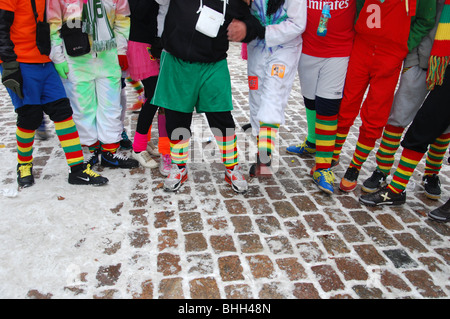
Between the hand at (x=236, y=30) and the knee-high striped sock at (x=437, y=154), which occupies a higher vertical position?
the hand at (x=236, y=30)

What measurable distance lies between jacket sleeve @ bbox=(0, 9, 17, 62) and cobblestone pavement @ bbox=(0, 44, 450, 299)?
126cm

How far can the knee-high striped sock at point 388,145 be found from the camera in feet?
11.3

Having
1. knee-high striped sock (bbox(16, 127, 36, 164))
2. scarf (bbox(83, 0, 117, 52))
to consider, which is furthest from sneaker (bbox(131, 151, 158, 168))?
scarf (bbox(83, 0, 117, 52))

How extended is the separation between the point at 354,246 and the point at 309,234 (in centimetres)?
36

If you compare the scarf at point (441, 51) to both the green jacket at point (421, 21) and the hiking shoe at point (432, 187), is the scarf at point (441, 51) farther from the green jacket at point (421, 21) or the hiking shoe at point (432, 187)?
the hiking shoe at point (432, 187)

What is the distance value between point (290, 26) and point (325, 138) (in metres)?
1.15

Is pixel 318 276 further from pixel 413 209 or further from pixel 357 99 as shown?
pixel 357 99

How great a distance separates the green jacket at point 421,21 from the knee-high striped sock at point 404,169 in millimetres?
958

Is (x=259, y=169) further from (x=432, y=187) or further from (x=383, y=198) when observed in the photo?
(x=432, y=187)

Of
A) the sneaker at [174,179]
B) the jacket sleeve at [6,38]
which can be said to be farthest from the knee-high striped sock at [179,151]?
the jacket sleeve at [6,38]

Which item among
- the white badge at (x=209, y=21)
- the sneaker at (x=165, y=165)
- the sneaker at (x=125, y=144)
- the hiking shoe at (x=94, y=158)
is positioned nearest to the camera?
the white badge at (x=209, y=21)

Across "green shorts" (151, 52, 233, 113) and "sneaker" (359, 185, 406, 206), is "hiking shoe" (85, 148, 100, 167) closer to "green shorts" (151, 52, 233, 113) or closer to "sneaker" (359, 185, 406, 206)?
"green shorts" (151, 52, 233, 113)

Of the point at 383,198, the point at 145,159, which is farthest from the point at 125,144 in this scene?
the point at 383,198
